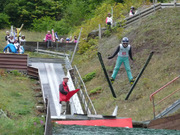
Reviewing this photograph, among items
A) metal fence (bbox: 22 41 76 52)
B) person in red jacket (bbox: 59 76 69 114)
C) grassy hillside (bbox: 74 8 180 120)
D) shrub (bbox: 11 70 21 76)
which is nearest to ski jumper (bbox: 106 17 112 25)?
grassy hillside (bbox: 74 8 180 120)

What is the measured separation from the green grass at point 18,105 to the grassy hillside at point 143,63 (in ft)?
12.2

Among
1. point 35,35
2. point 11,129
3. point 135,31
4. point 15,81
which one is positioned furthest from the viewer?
point 35,35

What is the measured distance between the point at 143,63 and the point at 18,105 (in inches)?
327

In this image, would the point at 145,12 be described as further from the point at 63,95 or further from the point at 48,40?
the point at 63,95

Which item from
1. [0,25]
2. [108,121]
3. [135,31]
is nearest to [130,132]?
[108,121]

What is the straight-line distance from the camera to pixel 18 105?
23656mm

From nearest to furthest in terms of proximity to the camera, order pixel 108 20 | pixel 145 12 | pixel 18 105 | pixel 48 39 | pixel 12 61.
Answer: pixel 18 105
pixel 12 61
pixel 108 20
pixel 145 12
pixel 48 39

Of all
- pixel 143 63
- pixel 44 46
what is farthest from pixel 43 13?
pixel 143 63

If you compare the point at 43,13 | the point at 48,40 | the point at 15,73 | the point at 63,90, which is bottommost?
the point at 63,90

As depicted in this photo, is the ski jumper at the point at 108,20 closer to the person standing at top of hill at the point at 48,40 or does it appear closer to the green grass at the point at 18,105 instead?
the person standing at top of hill at the point at 48,40

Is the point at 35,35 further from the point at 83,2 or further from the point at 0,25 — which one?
the point at 83,2

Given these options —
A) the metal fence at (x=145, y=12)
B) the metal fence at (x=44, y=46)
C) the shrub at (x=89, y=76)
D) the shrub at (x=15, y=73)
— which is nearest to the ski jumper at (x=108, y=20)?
the metal fence at (x=145, y=12)

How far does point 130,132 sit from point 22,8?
41653mm

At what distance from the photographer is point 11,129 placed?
13.1 metres
